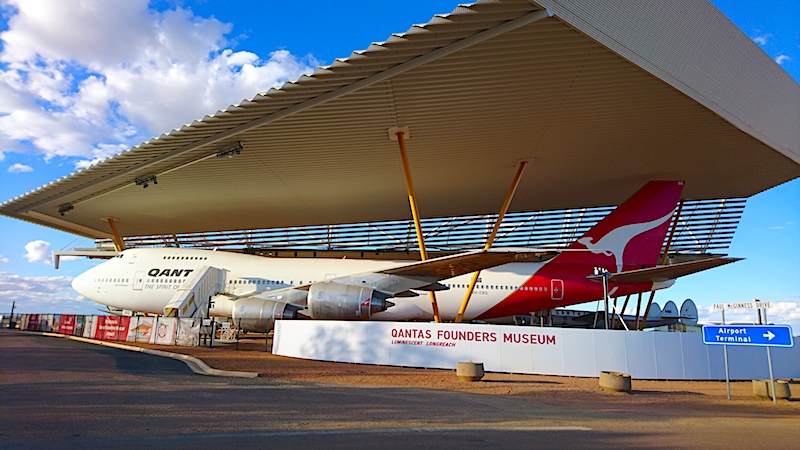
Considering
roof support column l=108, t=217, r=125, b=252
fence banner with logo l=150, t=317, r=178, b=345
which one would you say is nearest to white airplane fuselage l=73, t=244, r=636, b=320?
roof support column l=108, t=217, r=125, b=252

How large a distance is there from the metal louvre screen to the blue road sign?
24071 mm

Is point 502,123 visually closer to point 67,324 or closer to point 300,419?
point 300,419

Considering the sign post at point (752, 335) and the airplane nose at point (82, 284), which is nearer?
the sign post at point (752, 335)

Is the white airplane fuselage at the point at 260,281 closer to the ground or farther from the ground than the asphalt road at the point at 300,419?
farther from the ground

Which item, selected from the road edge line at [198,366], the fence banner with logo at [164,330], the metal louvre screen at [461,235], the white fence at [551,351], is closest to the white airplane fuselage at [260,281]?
the fence banner with logo at [164,330]

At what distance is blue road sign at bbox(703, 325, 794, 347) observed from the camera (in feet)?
32.6

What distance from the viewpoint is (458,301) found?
2386cm

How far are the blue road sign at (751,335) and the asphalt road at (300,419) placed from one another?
7.75ft

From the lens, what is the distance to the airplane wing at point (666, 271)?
1592cm

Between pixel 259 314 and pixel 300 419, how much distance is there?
1273cm

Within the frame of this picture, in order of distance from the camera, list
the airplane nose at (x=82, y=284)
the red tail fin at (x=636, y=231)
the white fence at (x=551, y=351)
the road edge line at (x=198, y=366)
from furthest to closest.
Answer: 1. the airplane nose at (x=82, y=284)
2. the red tail fin at (x=636, y=231)
3. the white fence at (x=551, y=351)
4. the road edge line at (x=198, y=366)

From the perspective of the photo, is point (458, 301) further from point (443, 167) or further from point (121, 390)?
point (121, 390)

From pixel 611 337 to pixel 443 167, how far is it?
31.3 feet

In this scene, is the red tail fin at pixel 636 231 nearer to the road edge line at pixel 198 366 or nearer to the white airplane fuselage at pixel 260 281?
the white airplane fuselage at pixel 260 281
